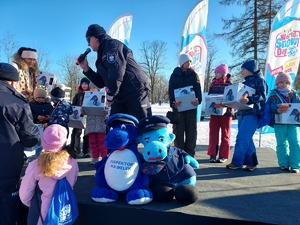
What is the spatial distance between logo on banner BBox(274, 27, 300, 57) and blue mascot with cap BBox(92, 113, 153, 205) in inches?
223

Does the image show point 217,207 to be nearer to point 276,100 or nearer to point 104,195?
point 104,195

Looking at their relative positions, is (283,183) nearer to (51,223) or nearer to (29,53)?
(51,223)

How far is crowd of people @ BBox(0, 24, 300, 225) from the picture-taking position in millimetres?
1867

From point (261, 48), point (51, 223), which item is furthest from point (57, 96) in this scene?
point (261, 48)

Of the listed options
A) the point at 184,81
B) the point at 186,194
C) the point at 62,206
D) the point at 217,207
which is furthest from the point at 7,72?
the point at 184,81

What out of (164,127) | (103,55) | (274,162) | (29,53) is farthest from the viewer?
(274,162)

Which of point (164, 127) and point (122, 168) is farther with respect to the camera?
point (164, 127)

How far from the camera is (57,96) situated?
12.2 feet

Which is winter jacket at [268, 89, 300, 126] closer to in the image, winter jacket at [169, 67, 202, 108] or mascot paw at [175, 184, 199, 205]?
winter jacket at [169, 67, 202, 108]

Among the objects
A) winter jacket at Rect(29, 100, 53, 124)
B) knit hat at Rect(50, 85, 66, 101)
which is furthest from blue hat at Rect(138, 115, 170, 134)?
knit hat at Rect(50, 85, 66, 101)

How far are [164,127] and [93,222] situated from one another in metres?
1.02

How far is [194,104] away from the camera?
364 cm

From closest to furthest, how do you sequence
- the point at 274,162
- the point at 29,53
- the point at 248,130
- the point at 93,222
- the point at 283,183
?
1. the point at 93,222
2. the point at 283,183
3. the point at 248,130
4. the point at 29,53
5. the point at 274,162

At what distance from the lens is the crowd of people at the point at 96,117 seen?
6.13 ft
